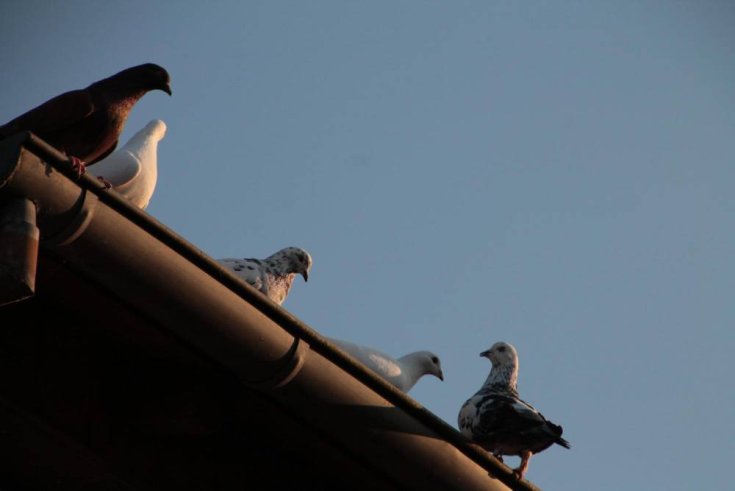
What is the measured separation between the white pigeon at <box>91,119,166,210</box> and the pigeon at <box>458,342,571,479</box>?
7.53 ft

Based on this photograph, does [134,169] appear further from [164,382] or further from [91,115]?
[164,382]

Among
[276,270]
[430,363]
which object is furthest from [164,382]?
[430,363]

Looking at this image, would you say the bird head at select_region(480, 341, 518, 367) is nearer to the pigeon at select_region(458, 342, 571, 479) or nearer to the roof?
the pigeon at select_region(458, 342, 571, 479)

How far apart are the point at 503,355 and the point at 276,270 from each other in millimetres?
1657

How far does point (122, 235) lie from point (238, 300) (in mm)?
444

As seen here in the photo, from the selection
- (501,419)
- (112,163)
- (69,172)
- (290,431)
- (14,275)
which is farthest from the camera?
(112,163)

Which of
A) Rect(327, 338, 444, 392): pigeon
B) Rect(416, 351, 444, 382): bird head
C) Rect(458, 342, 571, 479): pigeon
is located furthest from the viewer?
Rect(416, 351, 444, 382): bird head

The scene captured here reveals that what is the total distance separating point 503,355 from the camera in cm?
764

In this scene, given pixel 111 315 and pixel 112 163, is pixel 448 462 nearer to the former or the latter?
pixel 111 315

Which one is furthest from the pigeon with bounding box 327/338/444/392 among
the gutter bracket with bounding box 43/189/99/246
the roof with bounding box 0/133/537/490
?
the gutter bracket with bounding box 43/189/99/246

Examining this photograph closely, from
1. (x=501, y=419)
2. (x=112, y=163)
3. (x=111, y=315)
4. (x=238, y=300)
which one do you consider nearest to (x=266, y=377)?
(x=238, y=300)

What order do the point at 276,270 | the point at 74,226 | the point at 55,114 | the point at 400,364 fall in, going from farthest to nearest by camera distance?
the point at 400,364 → the point at 276,270 → the point at 55,114 → the point at 74,226

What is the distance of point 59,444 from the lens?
146 inches

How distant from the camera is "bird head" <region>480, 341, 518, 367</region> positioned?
7617 mm
